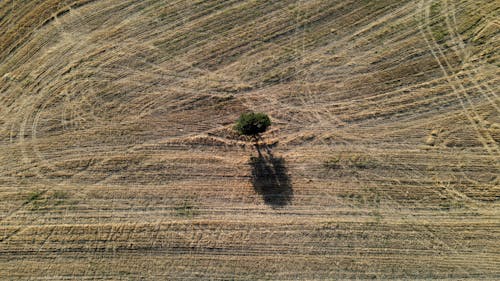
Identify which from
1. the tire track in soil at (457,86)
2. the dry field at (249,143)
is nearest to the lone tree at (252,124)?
the dry field at (249,143)

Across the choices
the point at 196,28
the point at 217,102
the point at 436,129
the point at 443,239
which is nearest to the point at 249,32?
the point at 196,28

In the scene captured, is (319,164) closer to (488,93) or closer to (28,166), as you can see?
(488,93)

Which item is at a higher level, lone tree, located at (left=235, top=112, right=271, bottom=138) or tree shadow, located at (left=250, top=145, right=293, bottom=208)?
lone tree, located at (left=235, top=112, right=271, bottom=138)

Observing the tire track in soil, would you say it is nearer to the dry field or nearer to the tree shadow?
the dry field

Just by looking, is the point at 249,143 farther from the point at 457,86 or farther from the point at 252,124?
the point at 457,86

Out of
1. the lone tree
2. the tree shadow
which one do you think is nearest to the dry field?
the tree shadow
